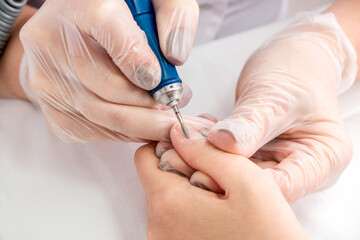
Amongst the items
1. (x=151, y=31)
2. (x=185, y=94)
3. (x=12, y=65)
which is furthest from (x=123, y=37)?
(x=12, y=65)

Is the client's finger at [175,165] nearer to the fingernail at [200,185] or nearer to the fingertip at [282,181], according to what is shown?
the fingernail at [200,185]

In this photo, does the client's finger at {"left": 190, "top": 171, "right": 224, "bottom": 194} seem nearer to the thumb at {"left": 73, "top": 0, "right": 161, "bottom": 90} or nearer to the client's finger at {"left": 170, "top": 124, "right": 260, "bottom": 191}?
the client's finger at {"left": 170, "top": 124, "right": 260, "bottom": 191}

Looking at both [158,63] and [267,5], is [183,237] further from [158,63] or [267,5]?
[267,5]

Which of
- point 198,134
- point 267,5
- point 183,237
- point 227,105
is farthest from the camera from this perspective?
point 267,5

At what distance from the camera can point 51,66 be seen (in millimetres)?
684

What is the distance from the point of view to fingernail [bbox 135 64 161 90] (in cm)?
59

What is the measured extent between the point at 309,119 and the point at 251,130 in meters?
0.17

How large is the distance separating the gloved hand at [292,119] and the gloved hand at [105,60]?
103 mm

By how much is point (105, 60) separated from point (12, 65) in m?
0.48

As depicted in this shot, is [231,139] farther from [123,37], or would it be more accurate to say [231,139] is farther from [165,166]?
[123,37]

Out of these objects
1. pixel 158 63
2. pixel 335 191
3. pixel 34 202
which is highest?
pixel 158 63

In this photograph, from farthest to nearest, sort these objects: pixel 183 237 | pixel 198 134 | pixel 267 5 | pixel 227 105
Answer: pixel 267 5
pixel 227 105
pixel 198 134
pixel 183 237

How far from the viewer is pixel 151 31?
64 cm

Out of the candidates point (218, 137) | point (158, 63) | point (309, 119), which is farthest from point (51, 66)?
point (309, 119)
